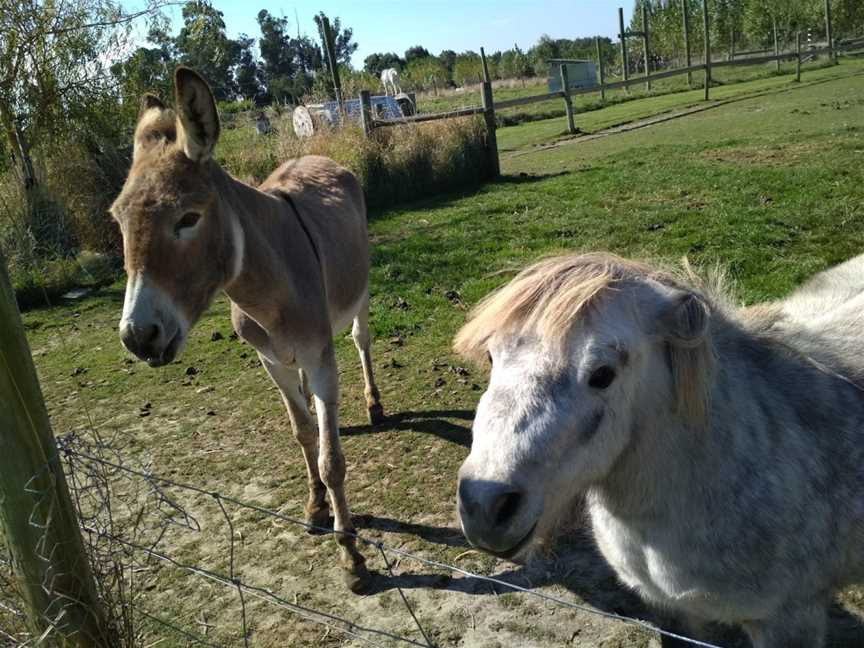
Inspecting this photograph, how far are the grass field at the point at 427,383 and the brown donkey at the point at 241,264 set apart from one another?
429 millimetres

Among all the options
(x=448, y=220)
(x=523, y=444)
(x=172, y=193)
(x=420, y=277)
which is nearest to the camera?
(x=523, y=444)

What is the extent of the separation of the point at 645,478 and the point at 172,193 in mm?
2468

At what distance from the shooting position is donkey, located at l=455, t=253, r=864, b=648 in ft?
6.09

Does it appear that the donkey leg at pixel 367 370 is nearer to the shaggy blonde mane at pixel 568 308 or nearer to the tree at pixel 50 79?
the shaggy blonde mane at pixel 568 308

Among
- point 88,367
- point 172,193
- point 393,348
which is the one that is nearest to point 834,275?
point 172,193

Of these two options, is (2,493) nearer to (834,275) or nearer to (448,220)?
(834,275)

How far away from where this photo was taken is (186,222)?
10.6 feet

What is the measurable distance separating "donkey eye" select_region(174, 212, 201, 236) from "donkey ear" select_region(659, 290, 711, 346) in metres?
2.27

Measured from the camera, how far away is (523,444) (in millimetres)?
1805

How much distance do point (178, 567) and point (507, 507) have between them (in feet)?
9.92

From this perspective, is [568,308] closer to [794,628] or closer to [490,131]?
[794,628]

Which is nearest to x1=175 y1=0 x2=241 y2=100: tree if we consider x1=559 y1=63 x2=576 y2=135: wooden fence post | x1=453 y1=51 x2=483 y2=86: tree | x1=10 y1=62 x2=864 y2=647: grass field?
x1=10 y1=62 x2=864 y2=647: grass field

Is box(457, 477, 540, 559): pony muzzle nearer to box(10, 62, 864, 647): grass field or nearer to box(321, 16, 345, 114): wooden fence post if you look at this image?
box(10, 62, 864, 647): grass field

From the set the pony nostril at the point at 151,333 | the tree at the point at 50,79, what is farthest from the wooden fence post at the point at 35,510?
the tree at the point at 50,79
